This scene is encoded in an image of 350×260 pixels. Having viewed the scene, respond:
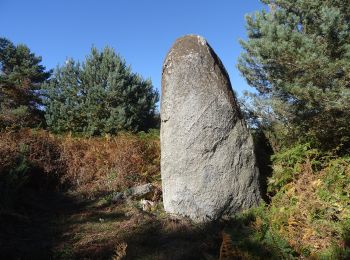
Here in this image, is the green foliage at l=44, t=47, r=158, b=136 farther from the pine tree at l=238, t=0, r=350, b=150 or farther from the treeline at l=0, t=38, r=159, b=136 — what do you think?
the pine tree at l=238, t=0, r=350, b=150

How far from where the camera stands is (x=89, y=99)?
64.1ft

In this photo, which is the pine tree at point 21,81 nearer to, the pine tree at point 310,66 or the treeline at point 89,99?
the treeline at point 89,99

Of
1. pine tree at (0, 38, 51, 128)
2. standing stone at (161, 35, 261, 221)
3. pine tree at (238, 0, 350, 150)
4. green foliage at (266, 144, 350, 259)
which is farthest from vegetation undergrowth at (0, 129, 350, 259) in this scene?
pine tree at (0, 38, 51, 128)

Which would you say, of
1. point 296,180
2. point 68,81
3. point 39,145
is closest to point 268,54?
point 296,180

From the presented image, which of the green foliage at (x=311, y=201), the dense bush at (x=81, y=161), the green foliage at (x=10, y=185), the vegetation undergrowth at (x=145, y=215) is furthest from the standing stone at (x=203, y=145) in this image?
the green foliage at (x=10, y=185)

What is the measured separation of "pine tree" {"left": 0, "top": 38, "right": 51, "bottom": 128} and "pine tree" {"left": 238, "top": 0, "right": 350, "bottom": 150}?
16.1 meters

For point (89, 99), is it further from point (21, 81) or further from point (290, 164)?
point (290, 164)

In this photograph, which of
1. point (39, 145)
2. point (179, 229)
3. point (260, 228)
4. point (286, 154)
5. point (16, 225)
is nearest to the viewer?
point (260, 228)

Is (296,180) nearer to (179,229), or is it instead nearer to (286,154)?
(286,154)

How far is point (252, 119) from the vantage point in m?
9.50

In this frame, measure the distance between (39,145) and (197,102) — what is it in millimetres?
5668

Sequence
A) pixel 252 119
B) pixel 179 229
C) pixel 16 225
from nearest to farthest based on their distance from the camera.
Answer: pixel 179 229, pixel 16 225, pixel 252 119

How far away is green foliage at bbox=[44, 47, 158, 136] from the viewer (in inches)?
735

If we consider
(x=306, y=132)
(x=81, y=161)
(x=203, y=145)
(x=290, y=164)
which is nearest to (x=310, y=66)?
(x=306, y=132)
